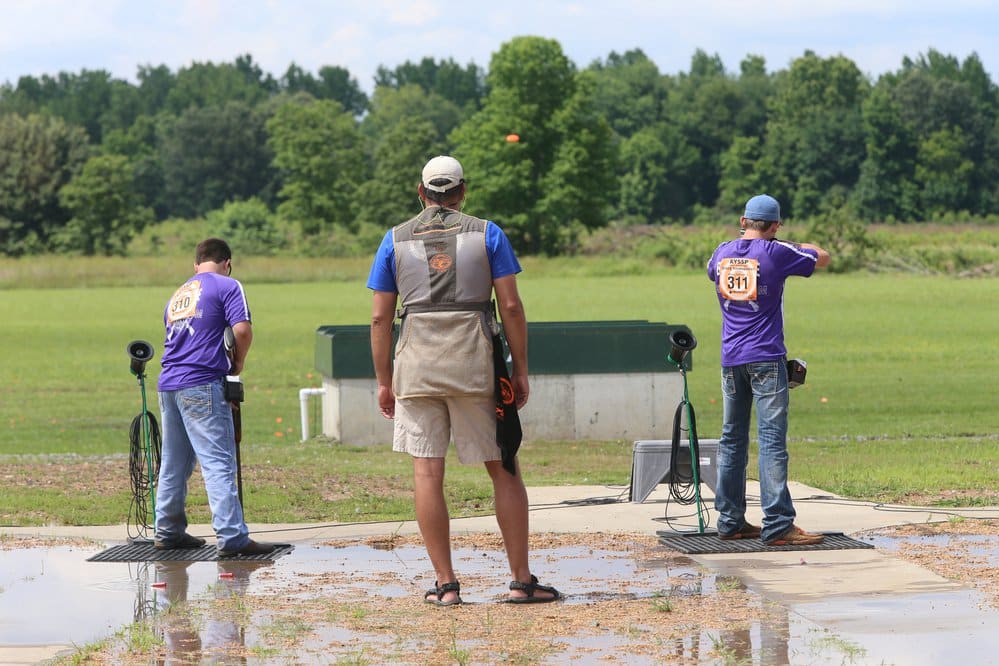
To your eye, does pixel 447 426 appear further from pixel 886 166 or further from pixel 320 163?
pixel 886 166

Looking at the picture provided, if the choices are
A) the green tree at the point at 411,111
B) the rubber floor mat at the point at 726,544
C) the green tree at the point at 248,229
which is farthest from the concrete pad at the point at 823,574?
the green tree at the point at 411,111

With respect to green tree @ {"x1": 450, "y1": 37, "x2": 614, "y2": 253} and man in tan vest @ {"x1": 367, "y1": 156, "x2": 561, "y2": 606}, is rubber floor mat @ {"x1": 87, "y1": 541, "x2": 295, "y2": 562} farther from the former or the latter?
green tree @ {"x1": 450, "y1": 37, "x2": 614, "y2": 253}

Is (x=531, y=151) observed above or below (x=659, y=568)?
above

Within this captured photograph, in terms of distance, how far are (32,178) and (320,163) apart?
26.6 m

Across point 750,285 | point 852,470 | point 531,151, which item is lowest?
point 852,470

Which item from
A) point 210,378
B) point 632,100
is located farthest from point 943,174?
point 210,378

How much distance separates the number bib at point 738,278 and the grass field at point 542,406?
2756 mm

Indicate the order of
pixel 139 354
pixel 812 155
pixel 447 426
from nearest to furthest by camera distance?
pixel 447 426 → pixel 139 354 → pixel 812 155

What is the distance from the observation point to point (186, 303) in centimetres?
873

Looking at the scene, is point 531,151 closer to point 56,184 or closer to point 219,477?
point 56,184

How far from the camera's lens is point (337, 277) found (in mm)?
68812

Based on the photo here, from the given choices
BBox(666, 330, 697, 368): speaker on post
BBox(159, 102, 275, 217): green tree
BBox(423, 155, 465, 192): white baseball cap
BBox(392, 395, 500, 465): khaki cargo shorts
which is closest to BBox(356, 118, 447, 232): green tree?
BBox(159, 102, 275, 217): green tree

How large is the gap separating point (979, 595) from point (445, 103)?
604 feet

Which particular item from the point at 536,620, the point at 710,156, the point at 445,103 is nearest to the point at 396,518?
the point at 536,620
